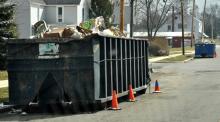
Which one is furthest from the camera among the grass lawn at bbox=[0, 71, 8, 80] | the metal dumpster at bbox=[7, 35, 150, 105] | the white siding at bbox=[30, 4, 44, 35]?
the white siding at bbox=[30, 4, 44, 35]

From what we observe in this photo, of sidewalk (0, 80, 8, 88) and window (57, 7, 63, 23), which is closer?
sidewalk (0, 80, 8, 88)

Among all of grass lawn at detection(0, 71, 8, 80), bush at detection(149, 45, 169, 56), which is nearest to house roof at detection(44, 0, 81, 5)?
bush at detection(149, 45, 169, 56)

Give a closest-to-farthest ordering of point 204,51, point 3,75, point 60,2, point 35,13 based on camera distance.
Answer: point 3,75 < point 35,13 < point 60,2 < point 204,51

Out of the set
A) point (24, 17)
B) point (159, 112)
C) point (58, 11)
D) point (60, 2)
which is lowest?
point (159, 112)

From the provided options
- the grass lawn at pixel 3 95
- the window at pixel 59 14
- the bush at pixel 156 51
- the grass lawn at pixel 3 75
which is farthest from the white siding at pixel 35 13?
the grass lawn at pixel 3 95

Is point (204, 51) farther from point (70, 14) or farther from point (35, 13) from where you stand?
point (35, 13)

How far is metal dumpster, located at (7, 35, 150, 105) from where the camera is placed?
586 inches

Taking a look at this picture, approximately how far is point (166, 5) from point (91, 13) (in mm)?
14964

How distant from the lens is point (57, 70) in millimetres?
14953

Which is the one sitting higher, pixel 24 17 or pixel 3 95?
pixel 24 17

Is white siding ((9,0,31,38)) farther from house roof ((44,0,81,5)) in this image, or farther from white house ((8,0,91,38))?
house roof ((44,0,81,5))

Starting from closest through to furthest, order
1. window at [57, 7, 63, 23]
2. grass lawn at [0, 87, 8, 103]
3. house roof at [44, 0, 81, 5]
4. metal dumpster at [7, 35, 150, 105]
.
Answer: metal dumpster at [7, 35, 150, 105] → grass lawn at [0, 87, 8, 103] → house roof at [44, 0, 81, 5] → window at [57, 7, 63, 23]

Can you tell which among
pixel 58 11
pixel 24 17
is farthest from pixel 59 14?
pixel 24 17

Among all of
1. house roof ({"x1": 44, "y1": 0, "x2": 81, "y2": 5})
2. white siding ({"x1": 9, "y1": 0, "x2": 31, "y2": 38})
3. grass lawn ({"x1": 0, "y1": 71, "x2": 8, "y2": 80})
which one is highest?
house roof ({"x1": 44, "y1": 0, "x2": 81, "y2": 5})
